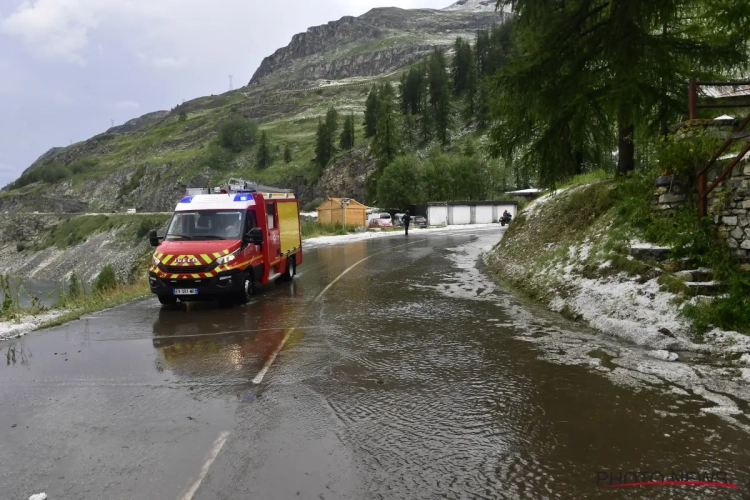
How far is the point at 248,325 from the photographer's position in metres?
9.67

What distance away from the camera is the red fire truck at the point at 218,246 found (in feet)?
36.3

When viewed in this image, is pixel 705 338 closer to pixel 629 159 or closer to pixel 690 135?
pixel 690 135

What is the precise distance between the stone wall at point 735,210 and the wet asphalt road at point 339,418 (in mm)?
2712

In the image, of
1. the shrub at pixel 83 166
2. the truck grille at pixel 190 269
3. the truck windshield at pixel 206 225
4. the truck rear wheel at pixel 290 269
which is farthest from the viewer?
the shrub at pixel 83 166

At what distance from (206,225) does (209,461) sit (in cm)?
876

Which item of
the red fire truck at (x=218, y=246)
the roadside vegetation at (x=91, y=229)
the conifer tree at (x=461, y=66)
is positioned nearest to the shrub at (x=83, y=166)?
the roadside vegetation at (x=91, y=229)

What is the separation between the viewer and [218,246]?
11.4 meters

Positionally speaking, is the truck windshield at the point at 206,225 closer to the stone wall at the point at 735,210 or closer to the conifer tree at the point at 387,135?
the stone wall at the point at 735,210

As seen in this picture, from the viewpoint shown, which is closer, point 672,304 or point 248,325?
point 672,304

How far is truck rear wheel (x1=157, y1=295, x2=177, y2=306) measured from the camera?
11459 millimetres

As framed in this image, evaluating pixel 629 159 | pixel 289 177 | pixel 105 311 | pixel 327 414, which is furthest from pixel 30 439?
pixel 289 177

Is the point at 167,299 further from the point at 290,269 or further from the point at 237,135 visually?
the point at 237,135

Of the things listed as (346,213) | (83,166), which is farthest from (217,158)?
(346,213)

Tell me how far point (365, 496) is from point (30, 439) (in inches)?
126
